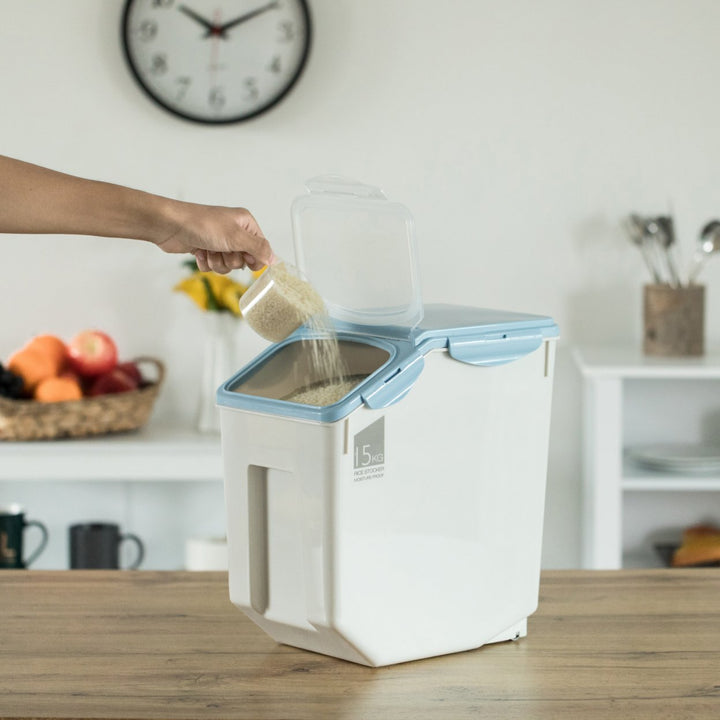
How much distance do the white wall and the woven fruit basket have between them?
28cm

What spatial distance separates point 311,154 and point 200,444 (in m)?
0.79

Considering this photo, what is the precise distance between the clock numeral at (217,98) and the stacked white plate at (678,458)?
131 centimetres

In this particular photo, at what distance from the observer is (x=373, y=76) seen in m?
2.63

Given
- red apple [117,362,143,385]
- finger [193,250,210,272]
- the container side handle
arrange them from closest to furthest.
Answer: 1. the container side handle
2. finger [193,250,210,272]
3. red apple [117,362,143,385]

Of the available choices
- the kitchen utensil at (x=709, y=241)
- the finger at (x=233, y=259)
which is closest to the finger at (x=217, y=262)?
the finger at (x=233, y=259)

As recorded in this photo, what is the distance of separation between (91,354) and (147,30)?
0.80 metres

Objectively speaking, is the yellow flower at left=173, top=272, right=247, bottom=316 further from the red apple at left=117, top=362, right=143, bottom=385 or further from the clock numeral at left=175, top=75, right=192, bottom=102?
the clock numeral at left=175, top=75, right=192, bottom=102

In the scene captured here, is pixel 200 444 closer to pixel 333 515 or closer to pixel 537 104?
pixel 537 104

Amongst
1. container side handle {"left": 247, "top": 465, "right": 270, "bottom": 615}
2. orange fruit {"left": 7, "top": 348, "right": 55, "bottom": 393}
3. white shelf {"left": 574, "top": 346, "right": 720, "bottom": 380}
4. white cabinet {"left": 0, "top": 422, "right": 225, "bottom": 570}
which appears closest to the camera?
container side handle {"left": 247, "top": 465, "right": 270, "bottom": 615}

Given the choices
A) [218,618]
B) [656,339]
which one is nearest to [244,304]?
[218,618]

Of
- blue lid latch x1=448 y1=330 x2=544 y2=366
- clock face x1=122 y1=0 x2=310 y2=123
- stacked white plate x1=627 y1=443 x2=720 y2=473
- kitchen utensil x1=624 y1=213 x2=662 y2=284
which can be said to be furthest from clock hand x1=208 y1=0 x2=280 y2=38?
blue lid latch x1=448 y1=330 x2=544 y2=366

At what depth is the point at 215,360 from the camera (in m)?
2.54

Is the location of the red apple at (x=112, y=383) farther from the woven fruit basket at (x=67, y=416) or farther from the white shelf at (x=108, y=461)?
the white shelf at (x=108, y=461)

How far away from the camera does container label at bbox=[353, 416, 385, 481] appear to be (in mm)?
866
